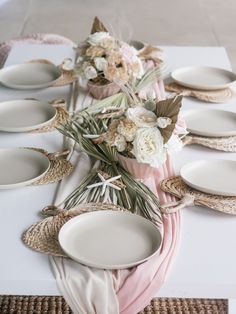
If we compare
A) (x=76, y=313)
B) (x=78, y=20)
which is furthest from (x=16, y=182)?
(x=78, y=20)

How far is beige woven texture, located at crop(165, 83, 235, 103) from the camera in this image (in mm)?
2047

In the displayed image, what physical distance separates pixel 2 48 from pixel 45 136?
4.14 feet

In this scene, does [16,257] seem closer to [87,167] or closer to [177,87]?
[87,167]

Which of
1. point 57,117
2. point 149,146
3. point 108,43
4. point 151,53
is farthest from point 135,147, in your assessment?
point 151,53

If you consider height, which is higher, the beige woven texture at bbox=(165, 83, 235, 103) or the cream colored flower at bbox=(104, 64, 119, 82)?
the cream colored flower at bbox=(104, 64, 119, 82)

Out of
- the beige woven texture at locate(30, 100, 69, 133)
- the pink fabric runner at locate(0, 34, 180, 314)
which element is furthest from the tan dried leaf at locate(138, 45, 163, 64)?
the pink fabric runner at locate(0, 34, 180, 314)

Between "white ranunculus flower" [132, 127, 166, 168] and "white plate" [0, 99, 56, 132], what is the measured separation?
A: 1.64 feet

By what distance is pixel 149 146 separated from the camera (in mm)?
1424

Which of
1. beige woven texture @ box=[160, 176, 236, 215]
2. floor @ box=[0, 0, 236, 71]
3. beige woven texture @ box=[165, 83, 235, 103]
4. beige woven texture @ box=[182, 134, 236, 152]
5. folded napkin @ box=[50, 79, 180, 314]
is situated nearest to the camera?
folded napkin @ box=[50, 79, 180, 314]

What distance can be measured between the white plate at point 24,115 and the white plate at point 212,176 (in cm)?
52

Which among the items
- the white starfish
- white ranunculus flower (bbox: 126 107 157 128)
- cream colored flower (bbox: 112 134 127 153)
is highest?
white ranunculus flower (bbox: 126 107 157 128)

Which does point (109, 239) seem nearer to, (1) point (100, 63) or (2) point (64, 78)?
(1) point (100, 63)

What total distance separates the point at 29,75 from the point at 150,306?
1063 mm

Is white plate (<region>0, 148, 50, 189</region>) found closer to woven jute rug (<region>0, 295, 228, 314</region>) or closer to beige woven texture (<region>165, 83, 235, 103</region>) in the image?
woven jute rug (<region>0, 295, 228, 314</region>)
